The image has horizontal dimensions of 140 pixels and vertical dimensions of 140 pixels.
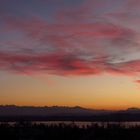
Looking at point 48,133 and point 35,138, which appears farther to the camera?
point 48,133

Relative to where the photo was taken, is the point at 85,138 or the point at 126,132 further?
the point at 126,132

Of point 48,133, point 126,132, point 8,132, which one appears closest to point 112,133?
point 126,132

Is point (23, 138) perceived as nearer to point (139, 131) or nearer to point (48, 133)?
point (48, 133)

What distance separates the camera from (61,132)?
53.2 meters

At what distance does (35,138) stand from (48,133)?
343cm

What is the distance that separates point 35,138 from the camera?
49.9m

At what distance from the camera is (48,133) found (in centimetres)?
5316

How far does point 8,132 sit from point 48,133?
398cm

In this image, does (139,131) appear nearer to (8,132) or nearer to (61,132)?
(61,132)

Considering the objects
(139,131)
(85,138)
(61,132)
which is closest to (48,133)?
(61,132)

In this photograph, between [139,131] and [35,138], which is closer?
[35,138]

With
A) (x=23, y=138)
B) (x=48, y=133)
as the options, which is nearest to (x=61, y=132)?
(x=48, y=133)

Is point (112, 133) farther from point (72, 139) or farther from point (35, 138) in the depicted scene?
point (35, 138)

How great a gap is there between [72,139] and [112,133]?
4.21 m
